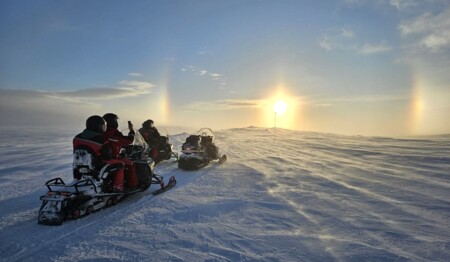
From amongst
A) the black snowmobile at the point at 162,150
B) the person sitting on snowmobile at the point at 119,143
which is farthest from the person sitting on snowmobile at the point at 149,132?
the person sitting on snowmobile at the point at 119,143

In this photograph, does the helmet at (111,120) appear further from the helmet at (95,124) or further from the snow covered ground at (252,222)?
the snow covered ground at (252,222)

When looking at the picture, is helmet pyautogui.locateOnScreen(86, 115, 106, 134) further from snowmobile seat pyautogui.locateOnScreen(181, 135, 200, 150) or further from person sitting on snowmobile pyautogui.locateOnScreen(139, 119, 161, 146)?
person sitting on snowmobile pyautogui.locateOnScreen(139, 119, 161, 146)

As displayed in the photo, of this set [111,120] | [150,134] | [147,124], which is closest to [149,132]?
[150,134]

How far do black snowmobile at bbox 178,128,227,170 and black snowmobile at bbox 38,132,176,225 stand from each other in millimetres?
3942

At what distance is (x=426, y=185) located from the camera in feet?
28.9

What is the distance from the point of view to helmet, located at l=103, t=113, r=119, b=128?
7887 millimetres

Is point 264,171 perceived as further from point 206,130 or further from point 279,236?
point 279,236

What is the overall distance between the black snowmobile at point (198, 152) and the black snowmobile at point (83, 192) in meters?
3.94

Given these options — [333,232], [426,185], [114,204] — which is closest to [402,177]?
[426,185]

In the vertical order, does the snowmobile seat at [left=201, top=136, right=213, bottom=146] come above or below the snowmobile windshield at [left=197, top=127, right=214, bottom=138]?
below

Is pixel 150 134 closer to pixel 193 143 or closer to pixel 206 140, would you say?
pixel 193 143

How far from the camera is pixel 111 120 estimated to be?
792 cm

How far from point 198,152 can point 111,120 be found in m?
4.91

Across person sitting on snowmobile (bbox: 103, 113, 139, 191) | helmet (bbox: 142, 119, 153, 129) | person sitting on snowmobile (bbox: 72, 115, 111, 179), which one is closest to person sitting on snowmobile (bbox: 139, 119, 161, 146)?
helmet (bbox: 142, 119, 153, 129)
